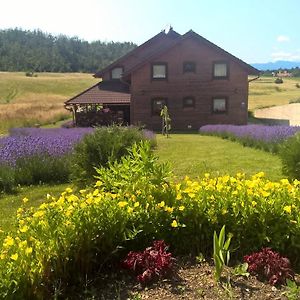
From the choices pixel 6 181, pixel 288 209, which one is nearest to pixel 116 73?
pixel 6 181


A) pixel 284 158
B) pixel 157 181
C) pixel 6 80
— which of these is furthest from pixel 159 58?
pixel 6 80

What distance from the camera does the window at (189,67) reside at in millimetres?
34344

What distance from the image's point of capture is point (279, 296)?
4066 millimetres

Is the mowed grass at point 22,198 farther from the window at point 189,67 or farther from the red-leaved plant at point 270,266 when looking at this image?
the window at point 189,67

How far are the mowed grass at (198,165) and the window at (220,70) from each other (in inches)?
599

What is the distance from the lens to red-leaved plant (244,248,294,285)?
4.29 metres

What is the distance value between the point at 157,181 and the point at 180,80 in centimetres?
3006

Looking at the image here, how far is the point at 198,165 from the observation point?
43.7ft

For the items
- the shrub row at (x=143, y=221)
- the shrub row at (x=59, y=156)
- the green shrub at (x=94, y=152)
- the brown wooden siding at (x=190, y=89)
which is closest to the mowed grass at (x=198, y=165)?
the shrub row at (x=59, y=156)

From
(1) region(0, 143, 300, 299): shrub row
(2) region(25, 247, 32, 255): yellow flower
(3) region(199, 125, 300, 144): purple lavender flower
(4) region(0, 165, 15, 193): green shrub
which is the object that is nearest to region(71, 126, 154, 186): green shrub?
(4) region(0, 165, 15, 193): green shrub

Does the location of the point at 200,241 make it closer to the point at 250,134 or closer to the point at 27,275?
the point at 27,275

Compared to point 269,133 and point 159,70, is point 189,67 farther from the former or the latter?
point 269,133

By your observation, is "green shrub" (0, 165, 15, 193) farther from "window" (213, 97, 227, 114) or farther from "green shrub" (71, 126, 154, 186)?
"window" (213, 97, 227, 114)

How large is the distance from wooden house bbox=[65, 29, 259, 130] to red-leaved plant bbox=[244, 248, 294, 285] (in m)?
29.4
